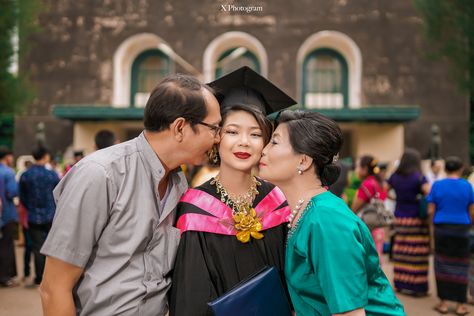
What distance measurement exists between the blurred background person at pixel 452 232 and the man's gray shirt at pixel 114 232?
546 centimetres

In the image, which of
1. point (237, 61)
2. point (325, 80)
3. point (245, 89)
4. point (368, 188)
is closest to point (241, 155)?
point (245, 89)

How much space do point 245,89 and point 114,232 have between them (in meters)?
1.32

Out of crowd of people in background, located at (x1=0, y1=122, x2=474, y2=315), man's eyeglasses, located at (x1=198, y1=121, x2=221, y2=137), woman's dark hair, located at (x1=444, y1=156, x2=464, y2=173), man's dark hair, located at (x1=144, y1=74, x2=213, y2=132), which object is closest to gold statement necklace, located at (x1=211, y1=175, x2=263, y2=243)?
man's eyeglasses, located at (x1=198, y1=121, x2=221, y2=137)

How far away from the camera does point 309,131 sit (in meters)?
2.45

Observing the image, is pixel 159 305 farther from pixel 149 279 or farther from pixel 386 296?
pixel 386 296

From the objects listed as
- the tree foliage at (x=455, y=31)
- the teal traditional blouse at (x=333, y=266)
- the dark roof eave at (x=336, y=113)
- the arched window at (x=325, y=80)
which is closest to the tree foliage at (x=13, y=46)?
the dark roof eave at (x=336, y=113)

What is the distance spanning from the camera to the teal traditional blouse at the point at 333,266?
2070 mm

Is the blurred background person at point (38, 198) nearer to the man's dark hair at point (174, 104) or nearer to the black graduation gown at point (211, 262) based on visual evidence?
the black graduation gown at point (211, 262)

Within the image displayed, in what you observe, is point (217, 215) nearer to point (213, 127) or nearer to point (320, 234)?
point (213, 127)

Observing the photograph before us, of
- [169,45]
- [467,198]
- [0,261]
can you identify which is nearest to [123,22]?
[169,45]

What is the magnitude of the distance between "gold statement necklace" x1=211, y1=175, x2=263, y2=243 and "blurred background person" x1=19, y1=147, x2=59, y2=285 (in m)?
5.40

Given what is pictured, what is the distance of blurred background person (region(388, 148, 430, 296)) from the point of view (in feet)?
24.0

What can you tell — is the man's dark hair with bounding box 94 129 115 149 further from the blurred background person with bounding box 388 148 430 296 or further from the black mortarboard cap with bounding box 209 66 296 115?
the blurred background person with bounding box 388 148 430 296

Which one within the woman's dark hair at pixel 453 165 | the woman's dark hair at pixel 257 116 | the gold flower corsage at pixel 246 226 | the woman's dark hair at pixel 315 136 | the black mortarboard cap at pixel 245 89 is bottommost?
the gold flower corsage at pixel 246 226
